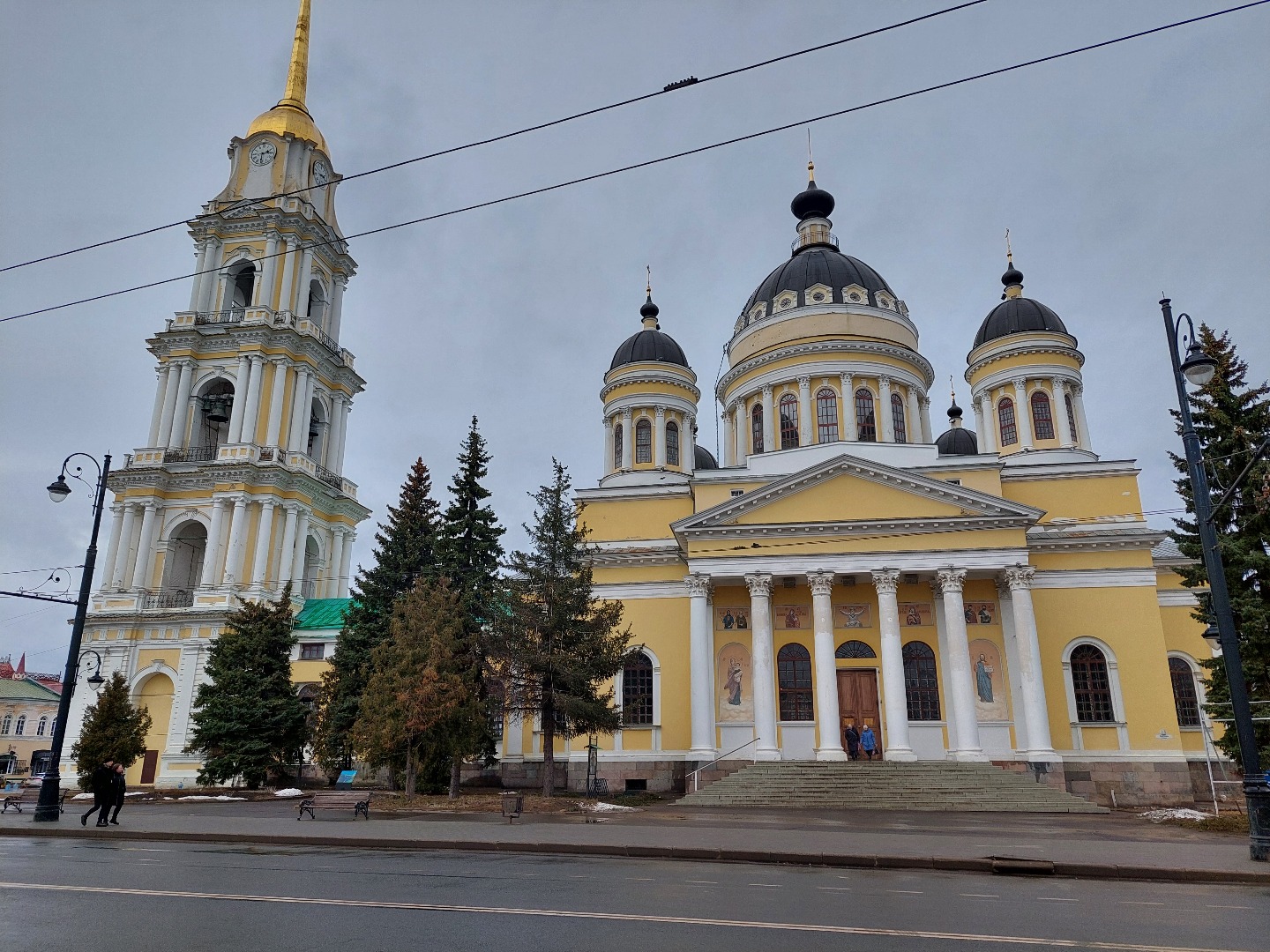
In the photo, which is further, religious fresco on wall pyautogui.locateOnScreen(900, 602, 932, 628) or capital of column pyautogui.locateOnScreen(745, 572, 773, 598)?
religious fresco on wall pyautogui.locateOnScreen(900, 602, 932, 628)

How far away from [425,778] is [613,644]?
25.0 ft

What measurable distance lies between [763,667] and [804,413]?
1161 cm

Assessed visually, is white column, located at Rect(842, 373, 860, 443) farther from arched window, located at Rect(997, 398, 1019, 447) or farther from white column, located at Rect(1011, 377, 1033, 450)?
white column, located at Rect(1011, 377, 1033, 450)

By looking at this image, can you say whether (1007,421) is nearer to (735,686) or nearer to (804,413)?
(804,413)

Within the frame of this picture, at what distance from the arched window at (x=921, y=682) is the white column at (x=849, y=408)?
8.74 metres

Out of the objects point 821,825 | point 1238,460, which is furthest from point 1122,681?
point 821,825

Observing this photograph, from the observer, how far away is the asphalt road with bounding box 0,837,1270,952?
6461 millimetres

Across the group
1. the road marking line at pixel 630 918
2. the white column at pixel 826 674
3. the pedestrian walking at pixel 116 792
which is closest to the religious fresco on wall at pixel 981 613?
the white column at pixel 826 674

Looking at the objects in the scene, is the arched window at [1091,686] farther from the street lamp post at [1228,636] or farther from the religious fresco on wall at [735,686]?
the street lamp post at [1228,636]

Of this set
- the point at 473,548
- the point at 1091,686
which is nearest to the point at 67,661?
the point at 473,548

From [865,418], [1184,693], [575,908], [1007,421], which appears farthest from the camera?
[1007,421]

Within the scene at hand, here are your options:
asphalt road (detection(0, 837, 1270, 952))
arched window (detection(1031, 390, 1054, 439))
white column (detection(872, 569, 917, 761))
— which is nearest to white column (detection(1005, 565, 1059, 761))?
white column (detection(872, 569, 917, 761))

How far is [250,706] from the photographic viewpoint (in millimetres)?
28953

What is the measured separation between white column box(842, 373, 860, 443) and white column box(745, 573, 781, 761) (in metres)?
8.50
